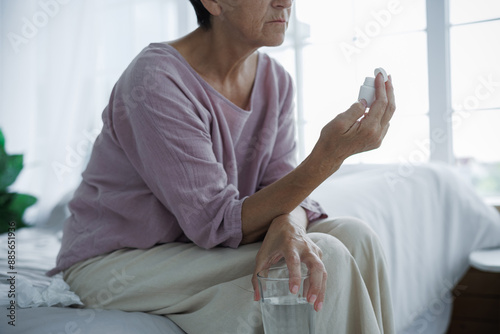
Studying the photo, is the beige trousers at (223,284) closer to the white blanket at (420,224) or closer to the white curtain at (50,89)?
the white blanket at (420,224)

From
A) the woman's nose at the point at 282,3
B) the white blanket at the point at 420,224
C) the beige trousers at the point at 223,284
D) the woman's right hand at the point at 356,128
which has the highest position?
the woman's nose at the point at 282,3

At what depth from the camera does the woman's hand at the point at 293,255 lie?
779 millimetres

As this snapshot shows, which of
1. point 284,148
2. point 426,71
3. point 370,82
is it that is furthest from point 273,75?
point 426,71

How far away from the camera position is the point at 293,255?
81cm

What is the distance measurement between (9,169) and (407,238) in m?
1.43

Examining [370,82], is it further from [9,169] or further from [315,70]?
[315,70]

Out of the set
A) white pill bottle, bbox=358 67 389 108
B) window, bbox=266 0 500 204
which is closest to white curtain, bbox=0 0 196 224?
window, bbox=266 0 500 204

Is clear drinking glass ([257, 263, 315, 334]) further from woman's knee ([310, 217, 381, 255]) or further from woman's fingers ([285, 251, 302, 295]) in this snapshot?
woman's knee ([310, 217, 381, 255])

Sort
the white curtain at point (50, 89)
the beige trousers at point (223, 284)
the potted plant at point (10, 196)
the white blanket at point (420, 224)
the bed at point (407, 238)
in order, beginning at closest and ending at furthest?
the beige trousers at point (223, 284) < the bed at point (407, 238) < the white blanket at point (420, 224) < the potted plant at point (10, 196) < the white curtain at point (50, 89)

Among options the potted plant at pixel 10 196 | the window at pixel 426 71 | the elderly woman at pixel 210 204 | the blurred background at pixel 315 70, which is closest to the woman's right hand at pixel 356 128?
the elderly woman at pixel 210 204

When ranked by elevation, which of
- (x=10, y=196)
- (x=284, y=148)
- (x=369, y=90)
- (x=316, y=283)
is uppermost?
(x=369, y=90)

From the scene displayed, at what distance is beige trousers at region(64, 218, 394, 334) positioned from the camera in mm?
857

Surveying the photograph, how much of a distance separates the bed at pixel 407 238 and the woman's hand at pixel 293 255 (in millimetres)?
207

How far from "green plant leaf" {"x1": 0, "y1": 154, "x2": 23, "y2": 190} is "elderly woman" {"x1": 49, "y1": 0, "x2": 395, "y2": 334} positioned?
99 cm
